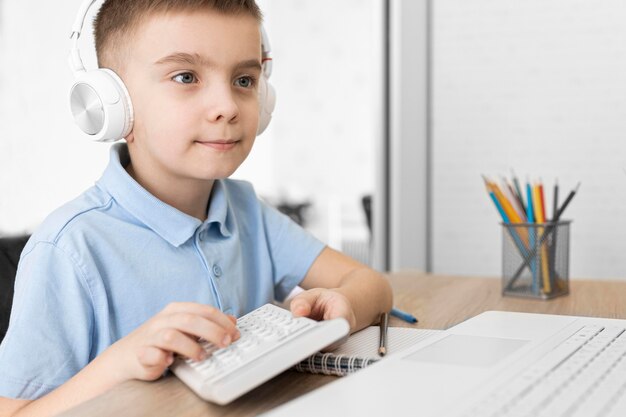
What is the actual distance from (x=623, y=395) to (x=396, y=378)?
0.14 m

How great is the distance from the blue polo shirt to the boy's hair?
12cm

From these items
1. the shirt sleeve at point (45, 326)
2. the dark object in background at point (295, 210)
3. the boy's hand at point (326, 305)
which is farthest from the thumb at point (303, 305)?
the dark object in background at point (295, 210)

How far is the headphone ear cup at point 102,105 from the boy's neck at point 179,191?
0.07m

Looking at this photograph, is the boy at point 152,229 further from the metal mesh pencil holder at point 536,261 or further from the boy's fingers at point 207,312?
the metal mesh pencil holder at point 536,261

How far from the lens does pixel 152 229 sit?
0.79m

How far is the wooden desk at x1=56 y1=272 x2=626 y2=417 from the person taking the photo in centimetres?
50

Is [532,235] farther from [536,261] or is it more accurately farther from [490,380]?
[490,380]

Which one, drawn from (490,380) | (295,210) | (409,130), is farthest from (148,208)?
(295,210)

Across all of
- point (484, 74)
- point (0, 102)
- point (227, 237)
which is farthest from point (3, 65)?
point (227, 237)

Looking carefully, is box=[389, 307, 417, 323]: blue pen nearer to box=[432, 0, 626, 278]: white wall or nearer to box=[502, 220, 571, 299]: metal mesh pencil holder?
box=[502, 220, 571, 299]: metal mesh pencil holder

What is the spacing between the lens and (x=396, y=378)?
48 centimetres

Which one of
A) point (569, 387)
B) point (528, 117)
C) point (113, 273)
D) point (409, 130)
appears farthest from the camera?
point (409, 130)

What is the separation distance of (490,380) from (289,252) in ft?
1.71

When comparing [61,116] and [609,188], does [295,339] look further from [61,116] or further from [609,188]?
[61,116]
